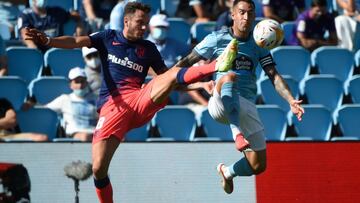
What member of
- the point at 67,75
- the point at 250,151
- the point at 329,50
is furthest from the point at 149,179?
the point at 329,50

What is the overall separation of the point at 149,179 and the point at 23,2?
4.97m

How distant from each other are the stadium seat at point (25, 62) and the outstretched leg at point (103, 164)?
3521 mm

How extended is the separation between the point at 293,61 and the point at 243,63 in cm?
412

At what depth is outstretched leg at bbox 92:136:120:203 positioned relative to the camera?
10.1 m

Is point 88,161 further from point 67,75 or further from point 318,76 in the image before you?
point 318,76

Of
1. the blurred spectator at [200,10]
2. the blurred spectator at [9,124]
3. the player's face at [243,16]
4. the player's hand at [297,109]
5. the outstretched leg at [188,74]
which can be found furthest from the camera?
the blurred spectator at [200,10]

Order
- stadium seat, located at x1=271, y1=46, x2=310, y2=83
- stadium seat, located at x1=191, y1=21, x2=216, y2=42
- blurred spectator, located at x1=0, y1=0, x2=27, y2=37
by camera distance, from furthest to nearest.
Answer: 1. stadium seat, located at x1=191, y1=21, x2=216, y2=42
2. blurred spectator, located at x1=0, y1=0, x2=27, y2=37
3. stadium seat, located at x1=271, y1=46, x2=310, y2=83

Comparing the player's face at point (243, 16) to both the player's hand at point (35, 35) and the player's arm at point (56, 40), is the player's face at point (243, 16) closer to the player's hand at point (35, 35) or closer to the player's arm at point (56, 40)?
the player's arm at point (56, 40)

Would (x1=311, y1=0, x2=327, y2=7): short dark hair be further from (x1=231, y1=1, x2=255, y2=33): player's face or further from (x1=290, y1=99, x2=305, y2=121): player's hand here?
(x1=290, y1=99, x2=305, y2=121): player's hand

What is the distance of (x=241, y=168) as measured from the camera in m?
10.2

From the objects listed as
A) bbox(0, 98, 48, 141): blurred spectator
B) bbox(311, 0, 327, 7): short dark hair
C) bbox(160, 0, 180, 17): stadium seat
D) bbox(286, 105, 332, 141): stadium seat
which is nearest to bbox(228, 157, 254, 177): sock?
bbox(0, 98, 48, 141): blurred spectator

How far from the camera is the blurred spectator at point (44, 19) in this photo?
13.7 m

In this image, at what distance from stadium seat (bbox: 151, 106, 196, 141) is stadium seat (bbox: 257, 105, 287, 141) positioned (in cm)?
87

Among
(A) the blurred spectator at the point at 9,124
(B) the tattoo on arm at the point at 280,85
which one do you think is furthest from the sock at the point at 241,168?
(A) the blurred spectator at the point at 9,124
